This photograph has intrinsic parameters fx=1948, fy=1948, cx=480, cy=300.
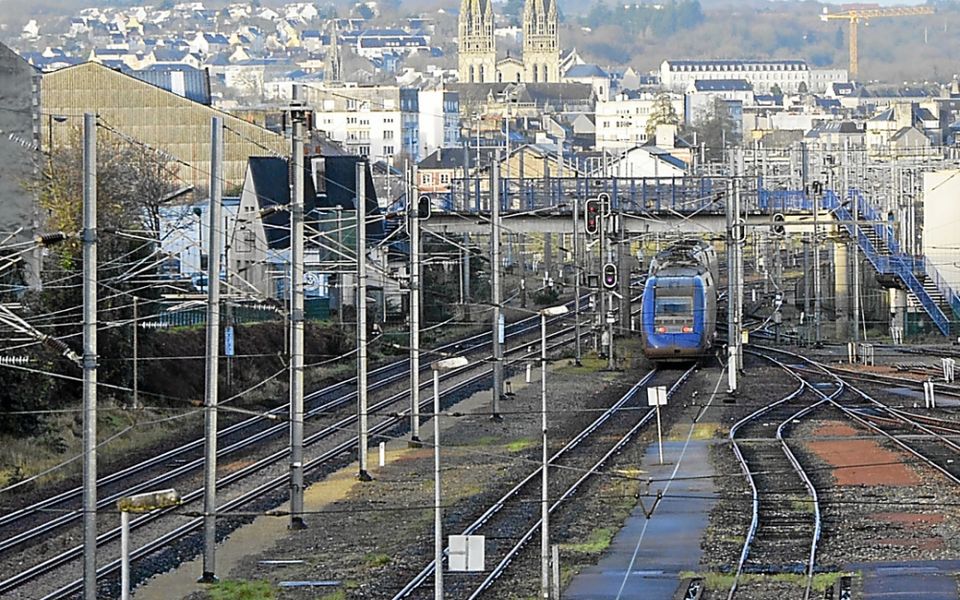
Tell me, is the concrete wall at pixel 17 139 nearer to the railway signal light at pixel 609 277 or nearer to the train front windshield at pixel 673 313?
the railway signal light at pixel 609 277

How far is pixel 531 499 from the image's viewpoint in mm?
27906

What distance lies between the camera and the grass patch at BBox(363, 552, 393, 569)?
75.2ft

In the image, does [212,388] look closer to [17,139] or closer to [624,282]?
[17,139]

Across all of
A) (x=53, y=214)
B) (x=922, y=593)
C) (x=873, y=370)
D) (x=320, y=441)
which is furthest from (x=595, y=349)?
(x=922, y=593)

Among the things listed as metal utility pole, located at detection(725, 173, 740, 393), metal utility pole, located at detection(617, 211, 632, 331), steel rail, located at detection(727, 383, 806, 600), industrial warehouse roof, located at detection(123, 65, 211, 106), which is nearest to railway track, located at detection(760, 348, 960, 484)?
steel rail, located at detection(727, 383, 806, 600)

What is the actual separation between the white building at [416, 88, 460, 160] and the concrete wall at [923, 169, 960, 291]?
325 ft

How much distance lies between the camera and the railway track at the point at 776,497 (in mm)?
22625

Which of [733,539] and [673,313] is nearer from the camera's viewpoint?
[733,539]

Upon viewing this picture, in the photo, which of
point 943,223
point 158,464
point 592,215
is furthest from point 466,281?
point 158,464

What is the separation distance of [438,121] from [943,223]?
4527 inches

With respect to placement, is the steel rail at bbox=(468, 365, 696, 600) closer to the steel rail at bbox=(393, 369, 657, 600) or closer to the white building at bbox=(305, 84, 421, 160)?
the steel rail at bbox=(393, 369, 657, 600)

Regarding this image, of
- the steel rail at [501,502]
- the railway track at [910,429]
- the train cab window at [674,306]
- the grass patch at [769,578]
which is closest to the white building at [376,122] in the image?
the train cab window at [674,306]

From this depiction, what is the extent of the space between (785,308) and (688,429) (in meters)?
36.2

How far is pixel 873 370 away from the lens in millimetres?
48438
